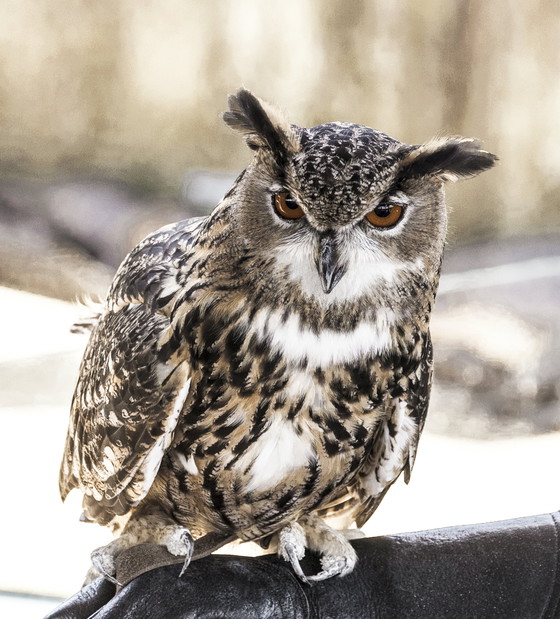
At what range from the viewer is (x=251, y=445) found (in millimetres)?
1067

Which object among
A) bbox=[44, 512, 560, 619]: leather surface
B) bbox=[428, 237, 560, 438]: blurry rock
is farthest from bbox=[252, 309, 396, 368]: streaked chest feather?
bbox=[428, 237, 560, 438]: blurry rock

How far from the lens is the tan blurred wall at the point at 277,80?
3051 mm

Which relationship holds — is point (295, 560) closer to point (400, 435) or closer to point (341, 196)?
point (400, 435)

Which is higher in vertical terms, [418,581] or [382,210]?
[382,210]

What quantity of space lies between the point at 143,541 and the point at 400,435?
1.39 feet

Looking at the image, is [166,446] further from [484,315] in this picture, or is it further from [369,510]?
[484,315]

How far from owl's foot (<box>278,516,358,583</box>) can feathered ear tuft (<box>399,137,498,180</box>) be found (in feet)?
1.84

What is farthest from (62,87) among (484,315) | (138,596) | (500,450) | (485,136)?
(138,596)

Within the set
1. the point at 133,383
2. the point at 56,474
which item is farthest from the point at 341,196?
the point at 56,474

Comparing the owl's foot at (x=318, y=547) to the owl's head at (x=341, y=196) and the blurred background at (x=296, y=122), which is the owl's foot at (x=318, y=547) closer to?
the owl's head at (x=341, y=196)

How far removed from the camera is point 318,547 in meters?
1.18

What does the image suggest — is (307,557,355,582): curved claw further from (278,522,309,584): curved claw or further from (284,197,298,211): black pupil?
(284,197,298,211): black pupil

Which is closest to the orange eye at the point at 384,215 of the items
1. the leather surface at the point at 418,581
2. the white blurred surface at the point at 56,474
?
the leather surface at the point at 418,581

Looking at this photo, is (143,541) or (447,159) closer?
(447,159)
